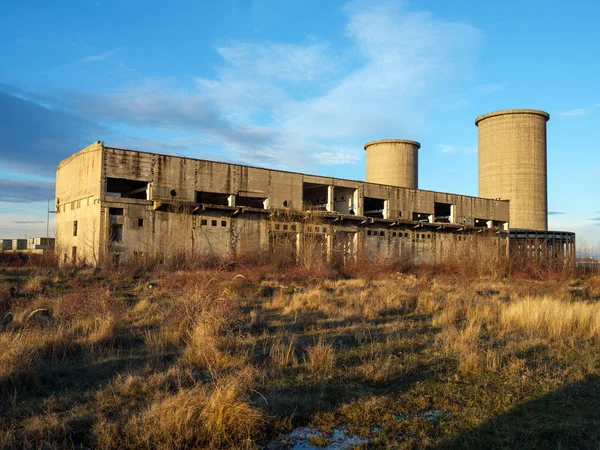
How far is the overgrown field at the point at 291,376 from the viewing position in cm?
485

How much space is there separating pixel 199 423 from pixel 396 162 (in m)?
45.8

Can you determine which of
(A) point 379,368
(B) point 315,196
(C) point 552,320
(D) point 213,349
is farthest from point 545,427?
(B) point 315,196

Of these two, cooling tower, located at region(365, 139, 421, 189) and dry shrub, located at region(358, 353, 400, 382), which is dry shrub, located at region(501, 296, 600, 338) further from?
cooling tower, located at region(365, 139, 421, 189)

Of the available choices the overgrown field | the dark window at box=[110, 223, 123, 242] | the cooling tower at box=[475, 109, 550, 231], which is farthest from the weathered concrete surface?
the overgrown field

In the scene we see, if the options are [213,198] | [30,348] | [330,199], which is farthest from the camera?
[330,199]

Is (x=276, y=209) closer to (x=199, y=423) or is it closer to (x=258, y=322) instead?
(x=258, y=322)

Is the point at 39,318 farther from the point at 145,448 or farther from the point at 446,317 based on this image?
the point at 446,317

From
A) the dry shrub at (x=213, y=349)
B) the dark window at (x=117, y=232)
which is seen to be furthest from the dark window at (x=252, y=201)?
the dry shrub at (x=213, y=349)

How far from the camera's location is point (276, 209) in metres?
30.2

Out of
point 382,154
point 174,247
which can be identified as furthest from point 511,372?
point 382,154

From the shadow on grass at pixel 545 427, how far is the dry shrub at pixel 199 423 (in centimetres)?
199

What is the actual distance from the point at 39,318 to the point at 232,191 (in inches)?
757

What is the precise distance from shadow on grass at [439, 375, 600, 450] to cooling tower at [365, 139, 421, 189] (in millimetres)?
42881

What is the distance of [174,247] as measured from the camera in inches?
1033
